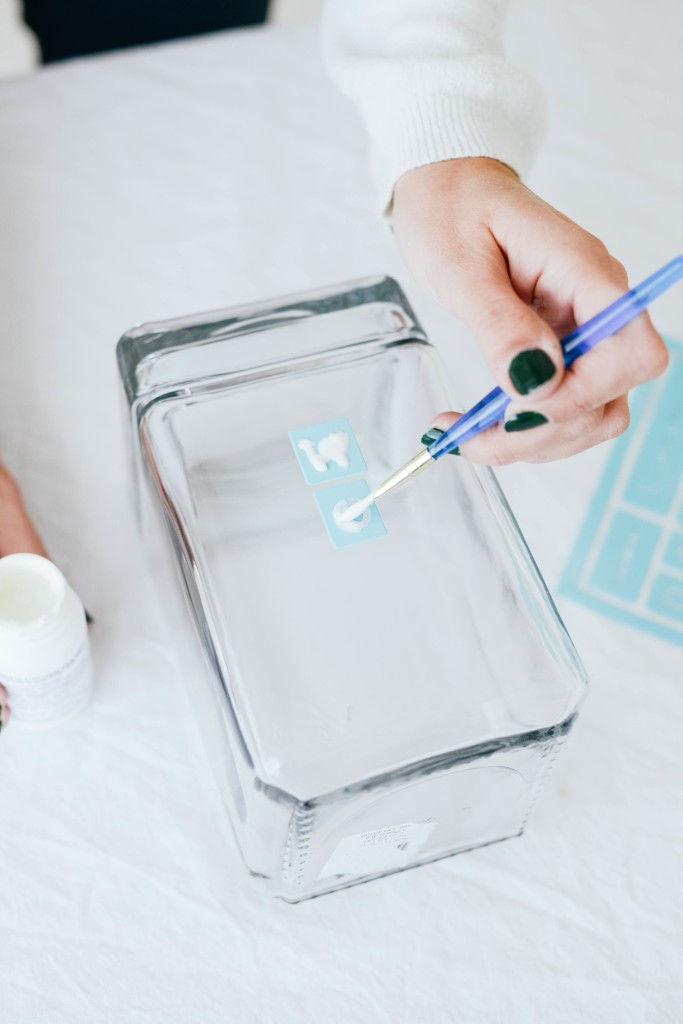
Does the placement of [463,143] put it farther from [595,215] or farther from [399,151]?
[595,215]

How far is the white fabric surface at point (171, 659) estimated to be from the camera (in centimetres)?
46

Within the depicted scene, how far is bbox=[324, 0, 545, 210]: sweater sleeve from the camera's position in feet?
1.66

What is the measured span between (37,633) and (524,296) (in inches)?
10.3

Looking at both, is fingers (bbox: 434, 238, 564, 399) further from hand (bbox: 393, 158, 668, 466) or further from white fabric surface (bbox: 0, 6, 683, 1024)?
white fabric surface (bbox: 0, 6, 683, 1024)

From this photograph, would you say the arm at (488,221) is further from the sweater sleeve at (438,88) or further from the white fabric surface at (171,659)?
the white fabric surface at (171,659)

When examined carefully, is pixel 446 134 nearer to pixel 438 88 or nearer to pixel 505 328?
pixel 438 88

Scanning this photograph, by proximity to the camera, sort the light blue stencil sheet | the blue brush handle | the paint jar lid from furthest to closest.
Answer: the light blue stencil sheet, the paint jar lid, the blue brush handle

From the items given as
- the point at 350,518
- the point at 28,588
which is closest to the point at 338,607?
the point at 350,518

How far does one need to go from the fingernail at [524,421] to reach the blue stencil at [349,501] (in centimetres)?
8

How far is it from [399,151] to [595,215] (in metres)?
0.23

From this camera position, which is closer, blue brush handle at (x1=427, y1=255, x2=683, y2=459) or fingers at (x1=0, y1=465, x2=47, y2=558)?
blue brush handle at (x1=427, y1=255, x2=683, y2=459)

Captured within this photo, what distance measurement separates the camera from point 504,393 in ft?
1.30

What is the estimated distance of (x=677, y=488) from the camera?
60 cm

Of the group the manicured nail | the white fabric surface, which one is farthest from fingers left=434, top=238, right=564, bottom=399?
the white fabric surface
